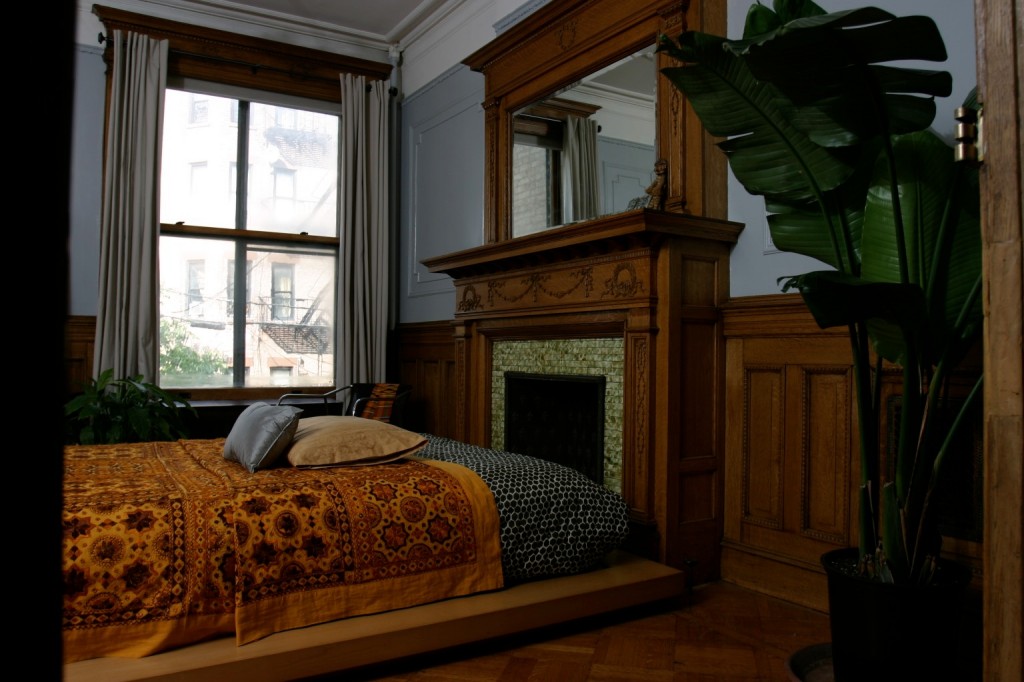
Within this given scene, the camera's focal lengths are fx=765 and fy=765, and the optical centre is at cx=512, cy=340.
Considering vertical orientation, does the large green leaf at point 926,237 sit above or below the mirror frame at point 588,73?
below

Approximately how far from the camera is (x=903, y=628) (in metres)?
1.55

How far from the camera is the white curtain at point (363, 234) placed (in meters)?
5.24

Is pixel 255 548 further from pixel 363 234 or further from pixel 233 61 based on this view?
pixel 233 61

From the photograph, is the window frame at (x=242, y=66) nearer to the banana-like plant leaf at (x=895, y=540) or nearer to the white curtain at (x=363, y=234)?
the white curtain at (x=363, y=234)

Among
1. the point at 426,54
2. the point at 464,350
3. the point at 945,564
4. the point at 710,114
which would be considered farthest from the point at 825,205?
the point at 426,54

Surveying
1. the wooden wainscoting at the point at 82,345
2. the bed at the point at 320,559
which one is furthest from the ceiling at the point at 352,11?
the bed at the point at 320,559

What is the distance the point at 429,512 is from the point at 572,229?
137cm

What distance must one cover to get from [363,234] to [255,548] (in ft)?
12.0

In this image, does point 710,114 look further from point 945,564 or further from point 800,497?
point 800,497

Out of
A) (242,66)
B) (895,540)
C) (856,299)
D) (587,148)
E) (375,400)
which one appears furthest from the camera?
(242,66)

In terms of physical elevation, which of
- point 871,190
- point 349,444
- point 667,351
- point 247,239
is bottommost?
point 349,444

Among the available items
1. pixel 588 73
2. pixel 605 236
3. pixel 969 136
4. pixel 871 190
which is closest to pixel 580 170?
pixel 588 73

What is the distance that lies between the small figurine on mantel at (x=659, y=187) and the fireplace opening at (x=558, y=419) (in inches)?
28.5

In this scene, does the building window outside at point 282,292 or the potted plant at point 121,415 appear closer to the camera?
the potted plant at point 121,415
